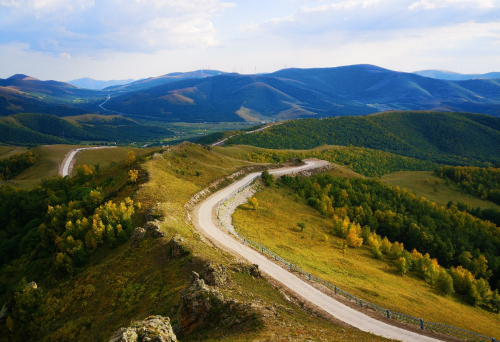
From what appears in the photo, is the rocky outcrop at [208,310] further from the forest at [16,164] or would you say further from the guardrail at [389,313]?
the forest at [16,164]

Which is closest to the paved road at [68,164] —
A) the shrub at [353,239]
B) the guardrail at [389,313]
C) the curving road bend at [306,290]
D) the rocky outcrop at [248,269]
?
the curving road bend at [306,290]

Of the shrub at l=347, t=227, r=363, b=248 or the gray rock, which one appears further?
the shrub at l=347, t=227, r=363, b=248

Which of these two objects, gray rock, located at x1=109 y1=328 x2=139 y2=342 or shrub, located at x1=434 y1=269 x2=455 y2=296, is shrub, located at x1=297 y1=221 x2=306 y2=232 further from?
gray rock, located at x1=109 y1=328 x2=139 y2=342

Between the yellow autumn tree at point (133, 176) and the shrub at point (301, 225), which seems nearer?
the yellow autumn tree at point (133, 176)

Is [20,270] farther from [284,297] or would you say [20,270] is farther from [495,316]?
[495,316]

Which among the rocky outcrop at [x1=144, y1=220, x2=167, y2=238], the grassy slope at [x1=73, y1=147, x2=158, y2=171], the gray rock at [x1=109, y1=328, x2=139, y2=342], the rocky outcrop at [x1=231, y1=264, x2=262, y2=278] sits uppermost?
the gray rock at [x1=109, y1=328, x2=139, y2=342]

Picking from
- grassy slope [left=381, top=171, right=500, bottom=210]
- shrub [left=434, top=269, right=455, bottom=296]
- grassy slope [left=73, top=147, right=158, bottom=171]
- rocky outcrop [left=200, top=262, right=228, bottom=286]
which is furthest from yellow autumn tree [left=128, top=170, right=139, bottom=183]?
grassy slope [left=381, top=171, right=500, bottom=210]

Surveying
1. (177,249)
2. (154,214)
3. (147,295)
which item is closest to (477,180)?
(154,214)
